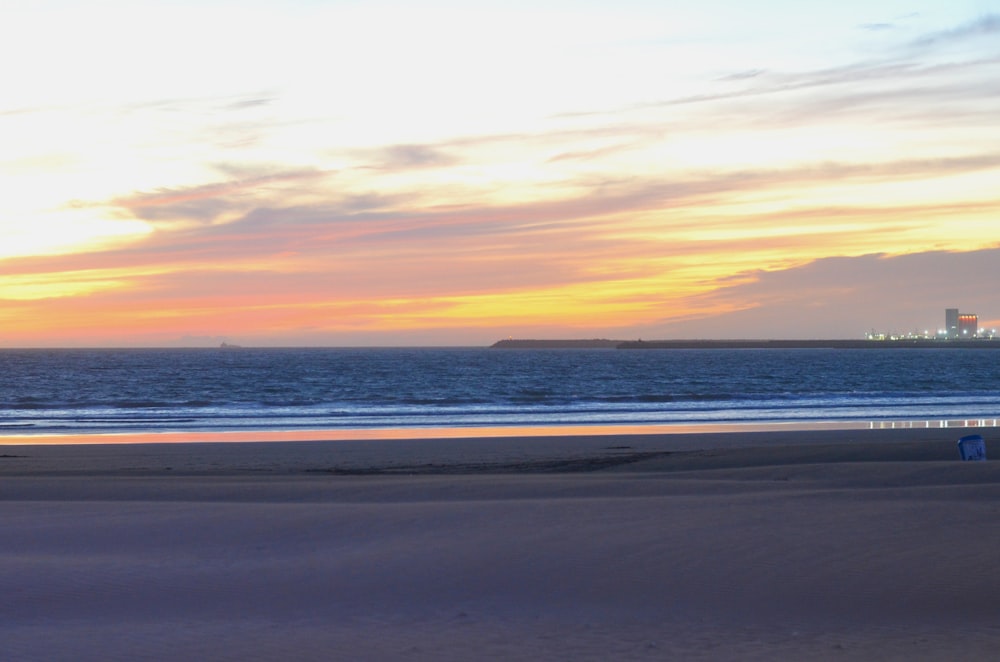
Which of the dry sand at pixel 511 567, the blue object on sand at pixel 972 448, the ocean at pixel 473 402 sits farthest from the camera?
the ocean at pixel 473 402

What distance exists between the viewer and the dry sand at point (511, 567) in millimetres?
6898

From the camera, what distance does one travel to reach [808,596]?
812 cm

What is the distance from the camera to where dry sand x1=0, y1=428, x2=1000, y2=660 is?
6.90 meters

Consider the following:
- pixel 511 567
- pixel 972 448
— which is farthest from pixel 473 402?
pixel 511 567

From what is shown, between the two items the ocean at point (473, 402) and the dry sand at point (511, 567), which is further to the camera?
the ocean at point (473, 402)

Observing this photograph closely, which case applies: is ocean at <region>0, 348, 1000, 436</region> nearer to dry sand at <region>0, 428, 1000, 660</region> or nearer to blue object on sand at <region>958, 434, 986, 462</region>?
blue object on sand at <region>958, 434, 986, 462</region>

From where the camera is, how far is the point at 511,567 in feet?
30.1

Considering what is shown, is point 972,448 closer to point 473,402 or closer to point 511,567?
point 511,567

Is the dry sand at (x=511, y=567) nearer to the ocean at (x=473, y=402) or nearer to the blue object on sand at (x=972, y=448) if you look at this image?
the blue object on sand at (x=972, y=448)

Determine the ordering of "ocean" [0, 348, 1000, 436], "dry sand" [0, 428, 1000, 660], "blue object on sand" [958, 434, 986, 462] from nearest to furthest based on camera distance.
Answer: "dry sand" [0, 428, 1000, 660]
"blue object on sand" [958, 434, 986, 462]
"ocean" [0, 348, 1000, 436]

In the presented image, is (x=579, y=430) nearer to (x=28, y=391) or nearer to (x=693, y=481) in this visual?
(x=693, y=481)

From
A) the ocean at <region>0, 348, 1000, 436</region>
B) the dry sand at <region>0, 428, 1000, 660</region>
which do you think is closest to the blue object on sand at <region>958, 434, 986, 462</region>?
the dry sand at <region>0, 428, 1000, 660</region>

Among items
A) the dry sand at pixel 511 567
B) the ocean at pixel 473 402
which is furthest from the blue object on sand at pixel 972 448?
the ocean at pixel 473 402

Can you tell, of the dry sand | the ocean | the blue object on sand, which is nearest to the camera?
the dry sand
